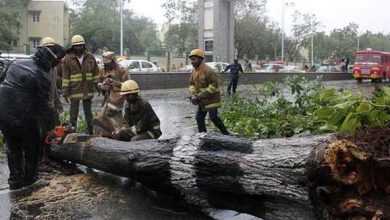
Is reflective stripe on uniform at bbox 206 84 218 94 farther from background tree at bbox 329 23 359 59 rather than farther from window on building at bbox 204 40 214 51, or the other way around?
background tree at bbox 329 23 359 59

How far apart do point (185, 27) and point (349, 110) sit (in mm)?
48726

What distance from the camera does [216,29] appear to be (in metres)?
32.3

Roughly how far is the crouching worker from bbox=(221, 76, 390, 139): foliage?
210 centimetres

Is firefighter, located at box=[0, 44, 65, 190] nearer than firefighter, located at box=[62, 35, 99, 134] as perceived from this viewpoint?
Yes

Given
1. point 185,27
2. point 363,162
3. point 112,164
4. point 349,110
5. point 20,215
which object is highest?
point 185,27

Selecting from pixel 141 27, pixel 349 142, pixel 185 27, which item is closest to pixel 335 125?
pixel 349 142

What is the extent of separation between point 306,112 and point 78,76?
4.45 metres

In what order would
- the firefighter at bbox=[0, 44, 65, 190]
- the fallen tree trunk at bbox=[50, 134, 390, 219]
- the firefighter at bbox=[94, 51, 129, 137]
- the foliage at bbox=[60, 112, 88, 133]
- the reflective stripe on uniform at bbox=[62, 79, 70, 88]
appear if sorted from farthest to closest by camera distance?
the foliage at bbox=[60, 112, 88, 133] < the reflective stripe on uniform at bbox=[62, 79, 70, 88] < the firefighter at bbox=[94, 51, 129, 137] < the firefighter at bbox=[0, 44, 65, 190] < the fallen tree trunk at bbox=[50, 134, 390, 219]

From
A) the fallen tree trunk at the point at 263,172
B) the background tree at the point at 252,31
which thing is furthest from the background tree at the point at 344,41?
the fallen tree trunk at the point at 263,172

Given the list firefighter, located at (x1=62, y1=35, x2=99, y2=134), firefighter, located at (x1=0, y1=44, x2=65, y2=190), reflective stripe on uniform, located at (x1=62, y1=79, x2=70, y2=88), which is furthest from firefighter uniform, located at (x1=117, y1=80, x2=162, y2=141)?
reflective stripe on uniform, located at (x1=62, y1=79, x2=70, y2=88)

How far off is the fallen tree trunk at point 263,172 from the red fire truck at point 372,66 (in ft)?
100

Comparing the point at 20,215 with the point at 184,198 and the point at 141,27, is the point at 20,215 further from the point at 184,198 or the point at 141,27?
the point at 141,27

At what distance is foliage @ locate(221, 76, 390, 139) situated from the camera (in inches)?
159

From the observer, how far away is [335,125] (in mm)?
4578
